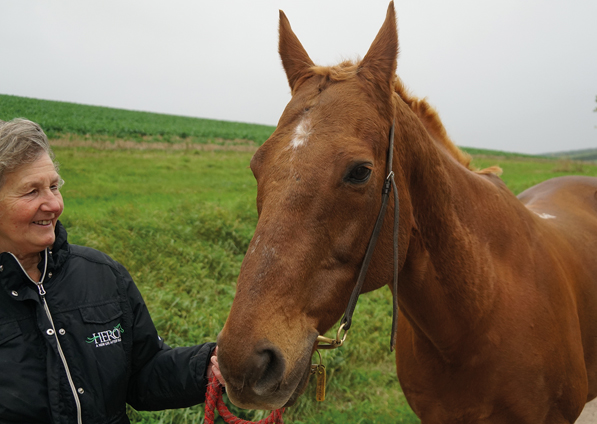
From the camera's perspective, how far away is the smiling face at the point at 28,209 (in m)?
1.81

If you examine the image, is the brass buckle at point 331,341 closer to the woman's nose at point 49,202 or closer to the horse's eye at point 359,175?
the horse's eye at point 359,175

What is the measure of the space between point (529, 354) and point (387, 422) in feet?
8.11

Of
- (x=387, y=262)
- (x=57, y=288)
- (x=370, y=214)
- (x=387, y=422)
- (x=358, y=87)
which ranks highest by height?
(x=358, y=87)

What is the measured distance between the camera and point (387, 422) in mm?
4191

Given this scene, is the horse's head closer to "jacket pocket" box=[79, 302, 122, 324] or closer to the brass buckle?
the brass buckle

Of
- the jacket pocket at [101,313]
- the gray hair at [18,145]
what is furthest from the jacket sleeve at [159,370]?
the gray hair at [18,145]

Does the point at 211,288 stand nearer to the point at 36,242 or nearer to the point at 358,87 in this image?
the point at 36,242

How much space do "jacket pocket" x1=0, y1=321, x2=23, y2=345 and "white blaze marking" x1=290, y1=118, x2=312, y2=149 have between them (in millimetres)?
1431

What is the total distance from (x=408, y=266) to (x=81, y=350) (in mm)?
1647

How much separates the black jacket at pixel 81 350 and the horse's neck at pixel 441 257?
120 centimetres

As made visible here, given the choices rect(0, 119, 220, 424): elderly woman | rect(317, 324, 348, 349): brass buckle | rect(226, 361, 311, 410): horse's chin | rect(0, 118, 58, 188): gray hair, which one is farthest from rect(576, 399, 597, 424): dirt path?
rect(0, 118, 58, 188): gray hair

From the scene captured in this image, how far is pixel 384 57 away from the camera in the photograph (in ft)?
6.13

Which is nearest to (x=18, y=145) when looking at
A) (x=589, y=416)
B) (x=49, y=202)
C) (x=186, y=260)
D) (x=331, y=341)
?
(x=49, y=202)

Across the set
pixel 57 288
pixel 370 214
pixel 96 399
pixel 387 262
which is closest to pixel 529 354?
pixel 387 262
